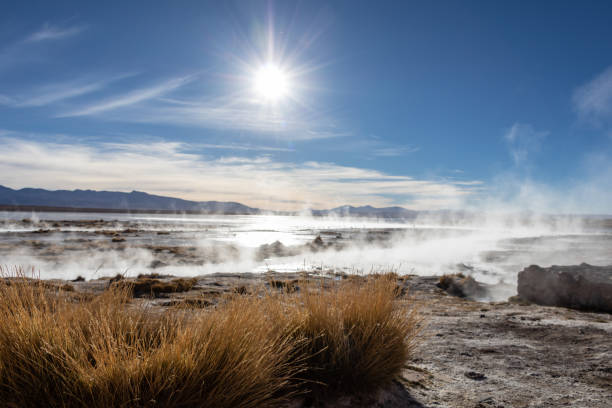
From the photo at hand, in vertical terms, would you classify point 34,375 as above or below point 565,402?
above

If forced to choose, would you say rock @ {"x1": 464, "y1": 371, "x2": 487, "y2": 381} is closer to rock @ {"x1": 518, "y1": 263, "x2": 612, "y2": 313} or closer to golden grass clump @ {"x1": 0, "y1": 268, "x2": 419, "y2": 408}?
golden grass clump @ {"x1": 0, "y1": 268, "x2": 419, "y2": 408}

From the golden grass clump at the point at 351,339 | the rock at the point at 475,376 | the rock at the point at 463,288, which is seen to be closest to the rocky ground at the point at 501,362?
the rock at the point at 475,376

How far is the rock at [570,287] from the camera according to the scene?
9.48 m

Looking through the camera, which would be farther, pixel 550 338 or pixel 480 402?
pixel 550 338

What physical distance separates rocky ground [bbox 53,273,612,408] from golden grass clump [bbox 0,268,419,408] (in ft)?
0.95

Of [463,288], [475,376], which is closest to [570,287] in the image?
[463,288]

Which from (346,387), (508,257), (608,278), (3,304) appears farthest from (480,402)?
(508,257)

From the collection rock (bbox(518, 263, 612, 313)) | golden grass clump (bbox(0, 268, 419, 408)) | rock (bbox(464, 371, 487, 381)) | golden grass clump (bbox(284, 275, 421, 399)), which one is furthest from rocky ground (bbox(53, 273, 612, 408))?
rock (bbox(518, 263, 612, 313))

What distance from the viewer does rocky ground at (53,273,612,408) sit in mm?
3365

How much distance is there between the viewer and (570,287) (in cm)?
1023

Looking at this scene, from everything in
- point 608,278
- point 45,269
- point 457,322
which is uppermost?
point 608,278

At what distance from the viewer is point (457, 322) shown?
22.7 feet

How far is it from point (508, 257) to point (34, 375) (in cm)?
2930

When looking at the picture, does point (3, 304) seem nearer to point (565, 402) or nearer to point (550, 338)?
point (565, 402)
